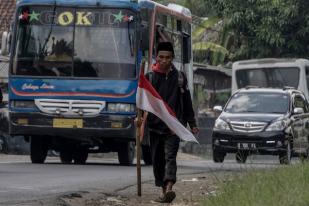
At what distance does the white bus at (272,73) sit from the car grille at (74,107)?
56.5 feet

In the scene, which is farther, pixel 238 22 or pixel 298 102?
pixel 238 22

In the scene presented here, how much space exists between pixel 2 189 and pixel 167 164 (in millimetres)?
2241

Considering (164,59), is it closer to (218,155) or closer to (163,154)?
(163,154)

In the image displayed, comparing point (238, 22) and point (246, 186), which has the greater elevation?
point (238, 22)

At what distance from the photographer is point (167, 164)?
43.3 feet

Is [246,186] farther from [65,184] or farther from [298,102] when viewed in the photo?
[298,102]

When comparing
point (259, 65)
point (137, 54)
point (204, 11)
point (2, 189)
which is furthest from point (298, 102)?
point (204, 11)

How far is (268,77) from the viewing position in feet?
126

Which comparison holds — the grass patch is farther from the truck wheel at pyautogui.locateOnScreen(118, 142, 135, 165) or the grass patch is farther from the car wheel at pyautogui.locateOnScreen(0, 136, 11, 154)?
the car wheel at pyautogui.locateOnScreen(0, 136, 11, 154)

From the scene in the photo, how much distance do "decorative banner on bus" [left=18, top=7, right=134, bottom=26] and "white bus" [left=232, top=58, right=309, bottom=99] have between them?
16750 mm

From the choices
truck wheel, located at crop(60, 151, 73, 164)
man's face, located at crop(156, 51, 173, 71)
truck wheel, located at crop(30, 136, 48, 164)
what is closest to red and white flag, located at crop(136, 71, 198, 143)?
man's face, located at crop(156, 51, 173, 71)

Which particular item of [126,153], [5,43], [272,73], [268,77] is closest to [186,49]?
[126,153]

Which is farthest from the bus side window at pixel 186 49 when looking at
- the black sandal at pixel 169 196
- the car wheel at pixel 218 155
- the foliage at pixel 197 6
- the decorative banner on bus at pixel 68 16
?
the foliage at pixel 197 6

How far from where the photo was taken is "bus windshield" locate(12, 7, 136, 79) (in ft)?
69.2
